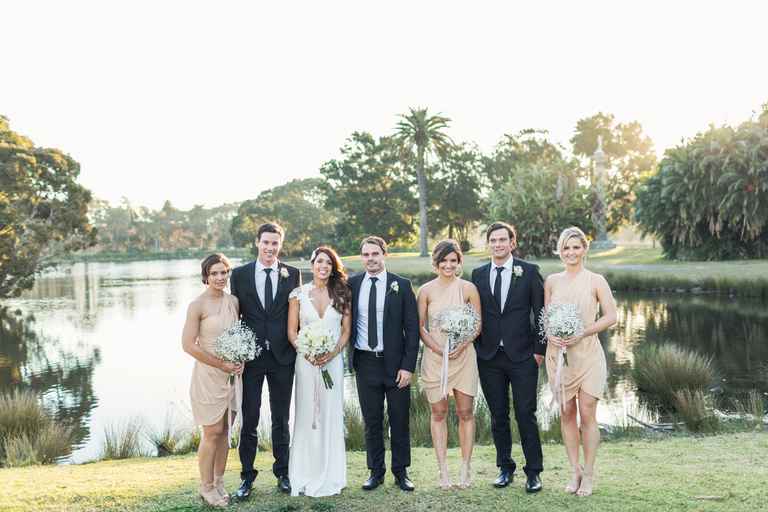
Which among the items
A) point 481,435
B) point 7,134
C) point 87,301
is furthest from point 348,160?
point 481,435

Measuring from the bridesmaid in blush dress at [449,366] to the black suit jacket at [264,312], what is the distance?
119 cm

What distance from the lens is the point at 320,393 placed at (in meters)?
6.25

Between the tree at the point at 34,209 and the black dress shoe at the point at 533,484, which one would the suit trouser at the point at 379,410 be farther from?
the tree at the point at 34,209

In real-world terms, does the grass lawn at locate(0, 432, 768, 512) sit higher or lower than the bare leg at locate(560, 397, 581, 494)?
lower

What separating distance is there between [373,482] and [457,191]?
70441 mm

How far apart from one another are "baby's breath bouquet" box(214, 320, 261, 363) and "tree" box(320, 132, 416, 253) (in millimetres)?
69502

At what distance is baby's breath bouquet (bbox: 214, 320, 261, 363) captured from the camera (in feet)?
18.8

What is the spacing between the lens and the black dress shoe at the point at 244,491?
19.8 feet

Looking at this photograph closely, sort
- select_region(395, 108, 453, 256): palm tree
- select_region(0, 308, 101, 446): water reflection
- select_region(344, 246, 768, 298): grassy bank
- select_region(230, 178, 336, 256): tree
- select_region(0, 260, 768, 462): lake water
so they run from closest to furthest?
select_region(0, 260, 768, 462): lake water
select_region(0, 308, 101, 446): water reflection
select_region(344, 246, 768, 298): grassy bank
select_region(395, 108, 453, 256): palm tree
select_region(230, 178, 336, 256): tree

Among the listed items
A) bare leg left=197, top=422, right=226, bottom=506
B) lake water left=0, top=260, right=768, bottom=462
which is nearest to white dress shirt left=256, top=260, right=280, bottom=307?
bare leg left=197, top=422, right=226, bottom=506

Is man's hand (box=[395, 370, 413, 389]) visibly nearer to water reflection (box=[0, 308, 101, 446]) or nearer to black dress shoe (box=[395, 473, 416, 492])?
black dress shoe (box=[395, 473, 416, 492])

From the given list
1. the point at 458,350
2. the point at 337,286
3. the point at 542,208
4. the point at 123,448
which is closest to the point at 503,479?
the point at 458,350

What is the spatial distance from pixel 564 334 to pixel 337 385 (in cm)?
197

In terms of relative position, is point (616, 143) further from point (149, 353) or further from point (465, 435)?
point (465, 435)
